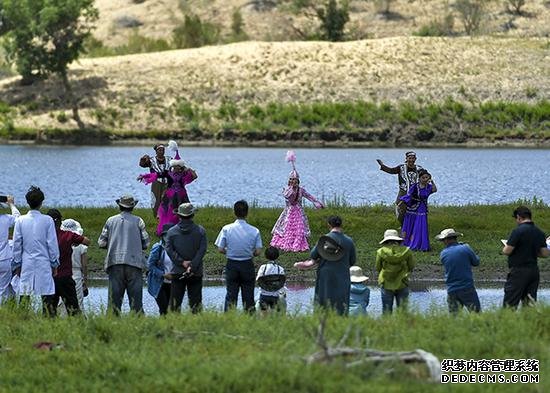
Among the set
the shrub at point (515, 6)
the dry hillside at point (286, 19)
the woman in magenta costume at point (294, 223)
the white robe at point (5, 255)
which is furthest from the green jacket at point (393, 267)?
the shrub at point (515, 6)

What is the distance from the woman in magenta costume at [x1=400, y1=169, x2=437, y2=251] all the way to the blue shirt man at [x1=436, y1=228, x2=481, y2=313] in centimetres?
919

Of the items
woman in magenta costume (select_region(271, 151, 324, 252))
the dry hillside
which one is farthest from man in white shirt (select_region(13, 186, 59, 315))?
the dry hillside

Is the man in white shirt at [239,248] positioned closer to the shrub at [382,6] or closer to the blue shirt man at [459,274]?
the blue shirt man at [459,274]

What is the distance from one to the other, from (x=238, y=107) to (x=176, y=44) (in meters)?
23.1

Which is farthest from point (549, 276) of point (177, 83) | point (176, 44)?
point (176, 44)

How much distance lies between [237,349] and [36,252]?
407cm

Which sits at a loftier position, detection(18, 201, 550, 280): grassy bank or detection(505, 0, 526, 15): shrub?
detection(505, 0, 526, 15): shrub

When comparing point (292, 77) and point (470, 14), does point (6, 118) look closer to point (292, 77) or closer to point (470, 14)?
point (292, 77)

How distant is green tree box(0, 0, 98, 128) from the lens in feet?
313

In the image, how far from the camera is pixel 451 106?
91125 mm

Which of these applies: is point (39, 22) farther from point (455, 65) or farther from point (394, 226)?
point (394, 226)

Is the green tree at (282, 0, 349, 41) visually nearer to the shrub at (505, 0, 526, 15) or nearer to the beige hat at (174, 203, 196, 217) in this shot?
the shrub at (505, 0, 526, 15)

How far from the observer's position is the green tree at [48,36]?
→ 9550cm

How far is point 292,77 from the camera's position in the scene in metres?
98.1
